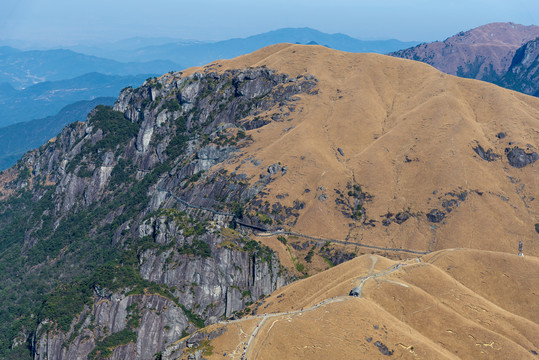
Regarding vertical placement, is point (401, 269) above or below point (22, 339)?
above

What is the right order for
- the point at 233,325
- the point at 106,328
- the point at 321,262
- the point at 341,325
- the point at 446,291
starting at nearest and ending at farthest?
the point at 341,325 → the point at 233,325 → the point at 446,291 → the point at 106,328 → the point at 321,262

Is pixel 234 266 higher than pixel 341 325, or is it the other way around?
pixel 341 325

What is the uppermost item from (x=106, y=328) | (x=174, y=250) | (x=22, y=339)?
(x=174, y=250)

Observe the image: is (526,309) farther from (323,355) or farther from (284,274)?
(284,274)

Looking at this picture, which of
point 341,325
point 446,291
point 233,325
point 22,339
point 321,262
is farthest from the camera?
point 321,262

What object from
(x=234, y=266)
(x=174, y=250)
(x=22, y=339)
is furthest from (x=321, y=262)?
(x=22, y=339)

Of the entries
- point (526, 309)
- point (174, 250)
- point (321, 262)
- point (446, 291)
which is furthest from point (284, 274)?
point (526, 309)

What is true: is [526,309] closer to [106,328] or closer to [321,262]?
[321,262]

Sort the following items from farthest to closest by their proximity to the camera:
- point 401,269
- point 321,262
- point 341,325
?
point 321,262 → point 401,269 → point 341,325

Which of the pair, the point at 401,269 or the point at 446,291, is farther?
the point at 401,269
